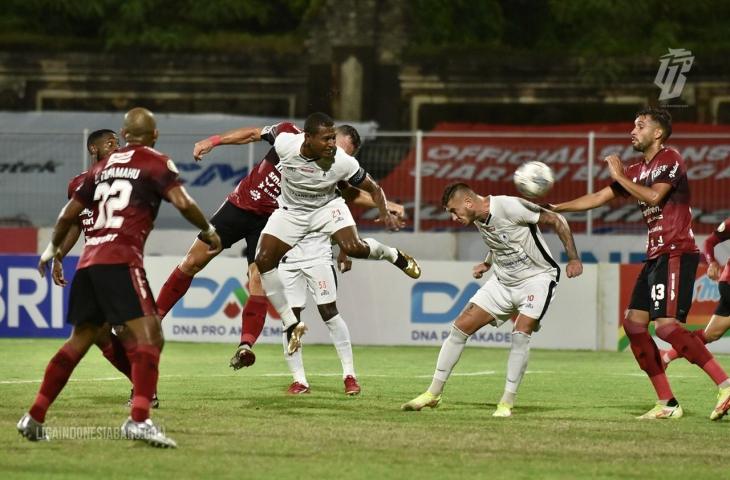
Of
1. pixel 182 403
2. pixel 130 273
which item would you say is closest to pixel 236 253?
pixel 182 403

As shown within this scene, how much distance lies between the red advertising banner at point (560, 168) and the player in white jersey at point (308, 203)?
11085 mm

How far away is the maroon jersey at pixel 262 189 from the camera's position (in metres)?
13.3

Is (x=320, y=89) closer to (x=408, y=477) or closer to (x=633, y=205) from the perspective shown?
(x=633, y=205)

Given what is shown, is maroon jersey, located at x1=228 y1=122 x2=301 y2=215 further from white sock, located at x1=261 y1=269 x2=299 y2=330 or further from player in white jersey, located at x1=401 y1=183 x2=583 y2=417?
player in white jersey, located at x1=401 y1=183 x2=583 y2=417

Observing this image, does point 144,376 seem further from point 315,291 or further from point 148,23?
point 148,23

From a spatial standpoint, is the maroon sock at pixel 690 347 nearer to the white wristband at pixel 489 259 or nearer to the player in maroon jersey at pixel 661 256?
the player in maroon jersey at pixel 661 256

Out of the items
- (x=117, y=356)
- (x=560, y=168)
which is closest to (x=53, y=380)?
(x=117, y=356)

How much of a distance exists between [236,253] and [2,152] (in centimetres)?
590

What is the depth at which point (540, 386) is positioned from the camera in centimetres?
1372

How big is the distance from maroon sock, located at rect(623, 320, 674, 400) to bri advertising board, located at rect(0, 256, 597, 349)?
300 inches

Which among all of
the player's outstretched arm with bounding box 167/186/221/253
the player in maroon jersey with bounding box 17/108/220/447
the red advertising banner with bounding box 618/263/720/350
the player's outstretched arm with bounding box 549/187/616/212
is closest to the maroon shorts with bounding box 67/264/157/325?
the player in maroon jersey with bounding box 17/108/220/447

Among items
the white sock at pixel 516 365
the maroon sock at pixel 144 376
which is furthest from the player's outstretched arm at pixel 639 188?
the maroon sock at pixel 144 376

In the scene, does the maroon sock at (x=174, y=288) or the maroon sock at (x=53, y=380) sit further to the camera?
the maroon sock at (x=174, y=288)

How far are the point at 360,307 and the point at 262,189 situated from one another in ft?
19.5
